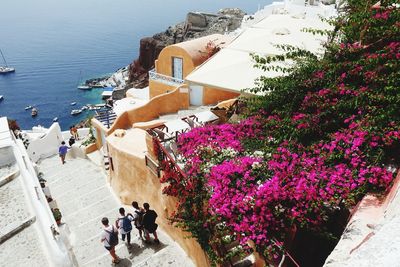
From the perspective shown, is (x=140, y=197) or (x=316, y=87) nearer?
(x=316, y=87)

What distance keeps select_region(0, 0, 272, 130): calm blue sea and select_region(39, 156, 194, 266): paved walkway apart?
43620 millimetres

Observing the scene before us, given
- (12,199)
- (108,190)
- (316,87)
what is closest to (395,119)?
(316,87)

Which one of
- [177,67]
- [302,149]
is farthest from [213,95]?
[302,149]

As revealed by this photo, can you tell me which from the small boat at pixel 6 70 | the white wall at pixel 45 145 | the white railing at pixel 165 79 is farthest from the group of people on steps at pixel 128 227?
the small boat at pixel 6 70

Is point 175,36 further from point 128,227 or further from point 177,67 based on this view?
point 128,227

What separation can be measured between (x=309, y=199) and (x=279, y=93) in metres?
3.99

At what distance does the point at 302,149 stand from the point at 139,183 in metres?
6.03

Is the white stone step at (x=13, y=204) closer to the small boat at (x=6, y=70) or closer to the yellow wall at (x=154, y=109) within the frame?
the yellow wall at (x=154, y=109)

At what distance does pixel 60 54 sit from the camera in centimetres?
10881

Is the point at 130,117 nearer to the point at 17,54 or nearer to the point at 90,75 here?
the point at 90,75

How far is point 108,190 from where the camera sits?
48.1 ft

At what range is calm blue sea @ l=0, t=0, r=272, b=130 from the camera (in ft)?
227

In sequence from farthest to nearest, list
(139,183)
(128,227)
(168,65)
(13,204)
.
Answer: (168,65), (139,183), (128,227), (13,204)

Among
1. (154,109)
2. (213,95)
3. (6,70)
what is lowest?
(6,70)
